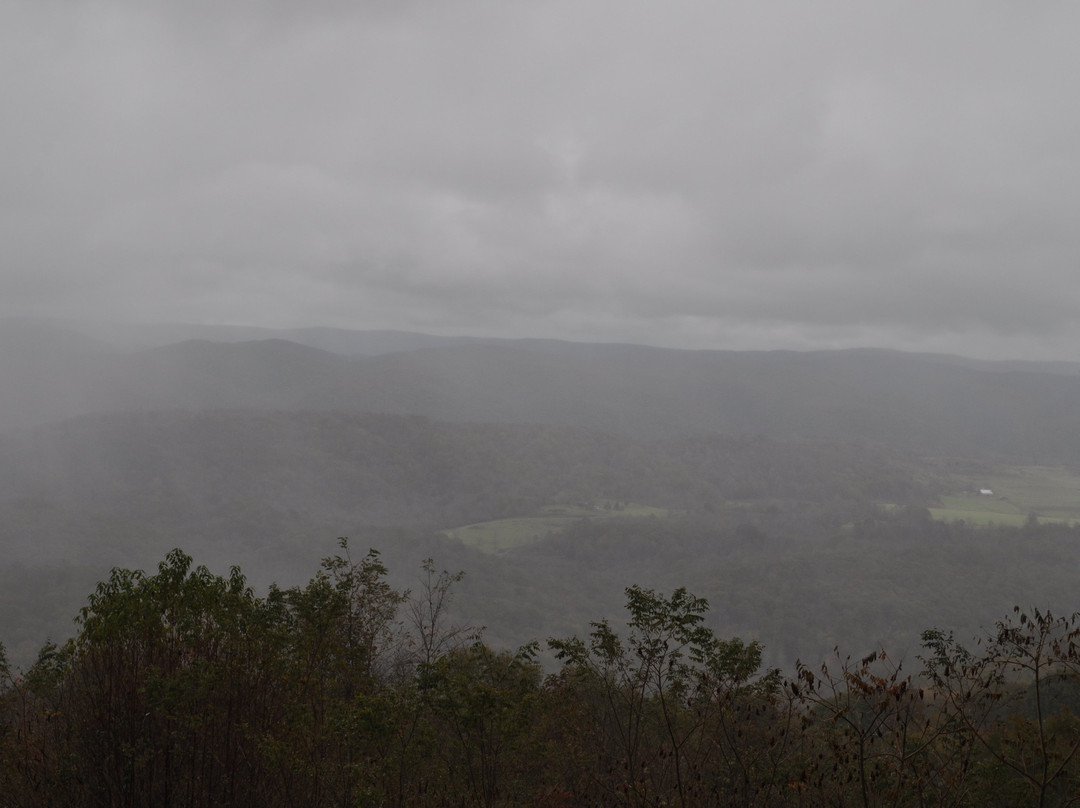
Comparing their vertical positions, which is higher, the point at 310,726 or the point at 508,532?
the point at 310,726

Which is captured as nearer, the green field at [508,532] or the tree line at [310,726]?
the tree line at [310,726]

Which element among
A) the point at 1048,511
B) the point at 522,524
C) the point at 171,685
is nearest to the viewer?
the point at 171,685

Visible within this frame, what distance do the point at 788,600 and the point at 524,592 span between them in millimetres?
44438

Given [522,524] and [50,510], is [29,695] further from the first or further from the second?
[50,510]

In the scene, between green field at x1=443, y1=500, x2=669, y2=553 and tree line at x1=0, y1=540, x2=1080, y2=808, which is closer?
tree line at x1=0, y1=540, x2=1080, y2=808

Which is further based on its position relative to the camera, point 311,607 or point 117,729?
point 311,607

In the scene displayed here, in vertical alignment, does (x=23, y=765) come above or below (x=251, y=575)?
above

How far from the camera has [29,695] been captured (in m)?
23.1

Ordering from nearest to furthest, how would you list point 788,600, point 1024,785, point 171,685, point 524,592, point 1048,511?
point 171,685 < point 1024,785 < point 788,600 < point 524,592 < point 1048,511

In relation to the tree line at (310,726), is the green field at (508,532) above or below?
below

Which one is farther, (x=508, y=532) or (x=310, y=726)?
(x=508, y=532)

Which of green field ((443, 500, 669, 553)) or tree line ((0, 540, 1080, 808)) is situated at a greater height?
tree line ((0, 540, 1080, 808))

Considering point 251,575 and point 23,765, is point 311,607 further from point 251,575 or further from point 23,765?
point 251,575

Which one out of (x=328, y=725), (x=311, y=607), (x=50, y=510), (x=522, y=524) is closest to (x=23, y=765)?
(x=328, y=725)
